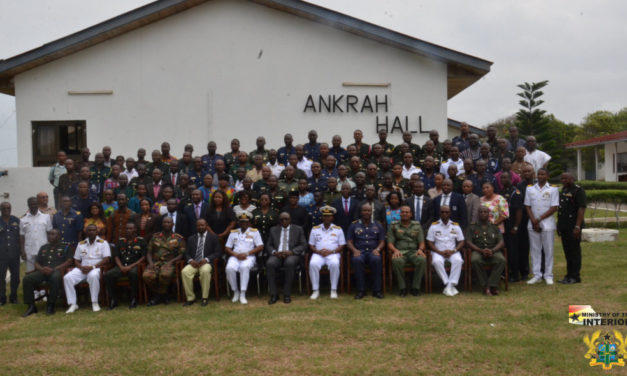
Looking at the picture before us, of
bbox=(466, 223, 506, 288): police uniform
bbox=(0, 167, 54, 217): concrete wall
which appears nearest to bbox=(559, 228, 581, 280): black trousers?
bbox=(466, 223, 506, 288): police uniform

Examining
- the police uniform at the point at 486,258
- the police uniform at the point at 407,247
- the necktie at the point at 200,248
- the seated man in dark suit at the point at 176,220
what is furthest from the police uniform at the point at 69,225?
the police uniform at the point at 486,258

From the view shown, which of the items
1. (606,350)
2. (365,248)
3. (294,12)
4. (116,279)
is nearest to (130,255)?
(116,279)

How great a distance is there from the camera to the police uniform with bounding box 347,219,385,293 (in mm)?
7246

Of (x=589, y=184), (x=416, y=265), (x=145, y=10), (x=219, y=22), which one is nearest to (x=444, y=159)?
(x=416, y=265)

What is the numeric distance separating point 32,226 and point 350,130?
6.96 m

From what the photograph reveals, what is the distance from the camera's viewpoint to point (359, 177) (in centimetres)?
789

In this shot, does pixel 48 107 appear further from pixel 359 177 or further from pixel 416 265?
pixel 416 265

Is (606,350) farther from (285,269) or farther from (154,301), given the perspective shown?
(154,301)

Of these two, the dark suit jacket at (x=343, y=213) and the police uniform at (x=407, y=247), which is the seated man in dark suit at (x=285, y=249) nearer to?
the dark suit jacket at (x=343, y=213)

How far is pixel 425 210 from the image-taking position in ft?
25.5

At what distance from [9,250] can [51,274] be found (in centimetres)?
104

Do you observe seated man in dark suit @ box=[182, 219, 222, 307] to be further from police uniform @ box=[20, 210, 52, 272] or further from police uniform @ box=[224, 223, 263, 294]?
police uniform @ box=[20, 210, 52, 272]

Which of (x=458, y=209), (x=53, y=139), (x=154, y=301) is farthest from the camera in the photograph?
(x=53, y=139)

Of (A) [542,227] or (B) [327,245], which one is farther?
(A) [542,227]
